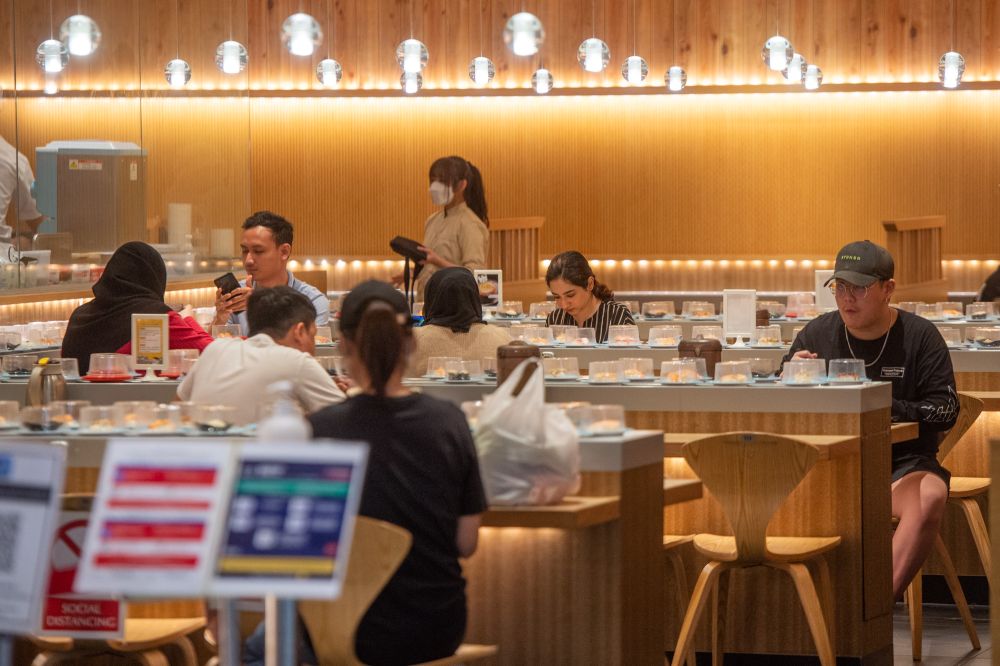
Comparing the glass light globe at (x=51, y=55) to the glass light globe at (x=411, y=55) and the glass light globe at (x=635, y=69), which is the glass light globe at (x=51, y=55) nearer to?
the glass light globe at (x=411, y=55)

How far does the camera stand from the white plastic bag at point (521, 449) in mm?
4152

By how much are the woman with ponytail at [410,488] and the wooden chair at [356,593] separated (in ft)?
0.25

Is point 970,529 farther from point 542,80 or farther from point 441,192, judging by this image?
point 542,80

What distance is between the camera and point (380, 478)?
3650mm

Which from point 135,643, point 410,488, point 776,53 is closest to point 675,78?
Answer: point 776,53

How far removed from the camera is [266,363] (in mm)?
5266

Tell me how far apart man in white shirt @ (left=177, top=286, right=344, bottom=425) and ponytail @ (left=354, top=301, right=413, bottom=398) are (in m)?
1.39

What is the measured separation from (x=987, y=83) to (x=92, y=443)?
490 inches

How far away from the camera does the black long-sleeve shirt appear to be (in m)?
6.01

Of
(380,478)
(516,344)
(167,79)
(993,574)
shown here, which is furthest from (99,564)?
(167,79)

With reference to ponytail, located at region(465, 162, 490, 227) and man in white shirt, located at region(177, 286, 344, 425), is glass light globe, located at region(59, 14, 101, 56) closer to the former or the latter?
ponytail, located at region(465, 162, 490, 227)

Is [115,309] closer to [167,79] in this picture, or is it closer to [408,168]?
[167,79]

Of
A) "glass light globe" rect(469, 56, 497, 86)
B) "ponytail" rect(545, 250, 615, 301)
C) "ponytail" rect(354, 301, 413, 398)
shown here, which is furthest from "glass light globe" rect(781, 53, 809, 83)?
"ponytail" rect(354, 301, 413, 398)

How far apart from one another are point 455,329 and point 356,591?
3.62 metres
